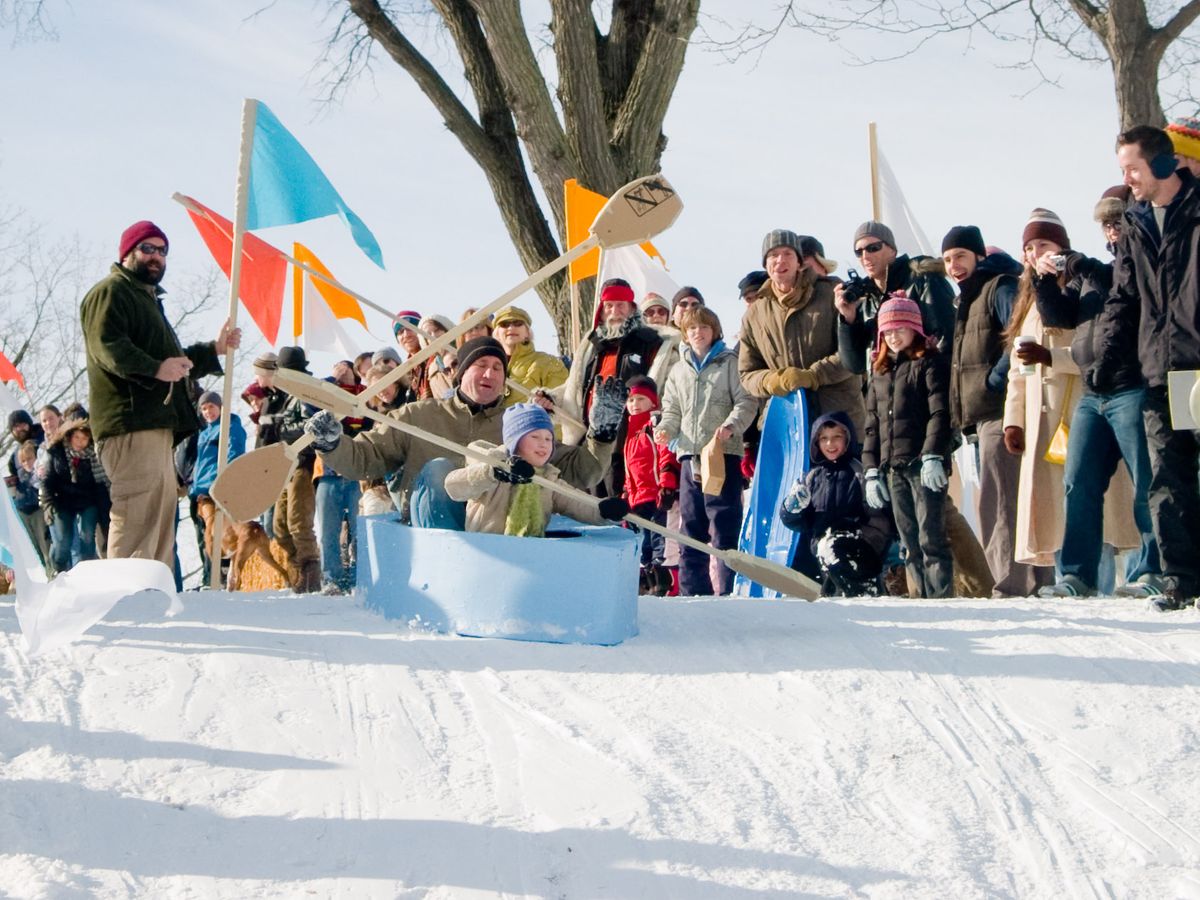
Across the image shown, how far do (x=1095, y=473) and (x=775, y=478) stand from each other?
1902 mm

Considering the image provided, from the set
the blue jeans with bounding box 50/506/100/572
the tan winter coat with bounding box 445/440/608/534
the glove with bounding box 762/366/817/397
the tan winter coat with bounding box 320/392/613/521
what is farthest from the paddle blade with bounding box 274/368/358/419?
the blue jeans with bounding box 50/506/100/572

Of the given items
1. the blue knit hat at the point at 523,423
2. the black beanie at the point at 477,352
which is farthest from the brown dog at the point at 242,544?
the blue knit hat at the point at 523,423

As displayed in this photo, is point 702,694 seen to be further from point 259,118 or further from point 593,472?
point 259,118

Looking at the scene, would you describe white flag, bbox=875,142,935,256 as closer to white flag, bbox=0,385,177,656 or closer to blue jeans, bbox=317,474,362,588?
blue jeans, bbox=317,474,362,588

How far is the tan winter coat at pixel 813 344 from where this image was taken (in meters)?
7.04

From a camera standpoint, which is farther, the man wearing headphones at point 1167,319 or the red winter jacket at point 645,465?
the red winter jacket at point 645,465

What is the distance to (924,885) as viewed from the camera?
2963 millimetres

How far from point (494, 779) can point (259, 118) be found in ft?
15.1

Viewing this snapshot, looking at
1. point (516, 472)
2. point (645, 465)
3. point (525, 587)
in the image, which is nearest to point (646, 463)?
point (645, 465)

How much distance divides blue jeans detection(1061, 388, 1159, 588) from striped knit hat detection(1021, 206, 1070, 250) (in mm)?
663

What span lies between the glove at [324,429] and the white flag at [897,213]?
4.41 meters

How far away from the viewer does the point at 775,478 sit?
7.21m

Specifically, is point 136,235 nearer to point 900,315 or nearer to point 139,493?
point 139,493

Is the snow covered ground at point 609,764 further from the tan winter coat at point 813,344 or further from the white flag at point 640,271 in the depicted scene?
the white flag at point 640,271
